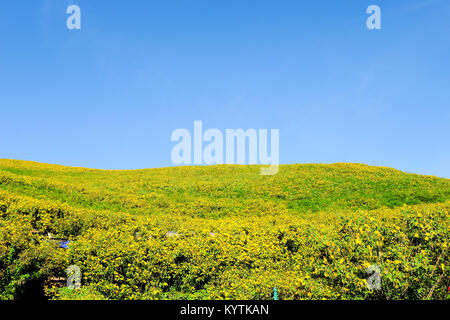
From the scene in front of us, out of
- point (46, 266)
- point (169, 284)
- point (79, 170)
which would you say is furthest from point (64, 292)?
point (79, 170)

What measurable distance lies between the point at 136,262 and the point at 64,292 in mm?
2441

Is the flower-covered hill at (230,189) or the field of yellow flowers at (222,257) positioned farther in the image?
the flower-covered hill at (230,189)

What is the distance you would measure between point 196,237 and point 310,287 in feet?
15.9

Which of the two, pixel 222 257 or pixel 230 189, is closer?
pixel 222 257

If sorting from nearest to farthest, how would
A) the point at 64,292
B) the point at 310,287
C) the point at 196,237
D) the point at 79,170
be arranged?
the point at 310,287, the point at 64,292, the point at 196,237, the point at 79,170

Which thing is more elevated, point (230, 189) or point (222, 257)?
point (230, 189)

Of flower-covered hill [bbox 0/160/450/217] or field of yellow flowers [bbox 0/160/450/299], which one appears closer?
field of yellow flowers [bbox 0/160/450/299]

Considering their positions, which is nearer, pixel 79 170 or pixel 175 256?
pixel 175 256
